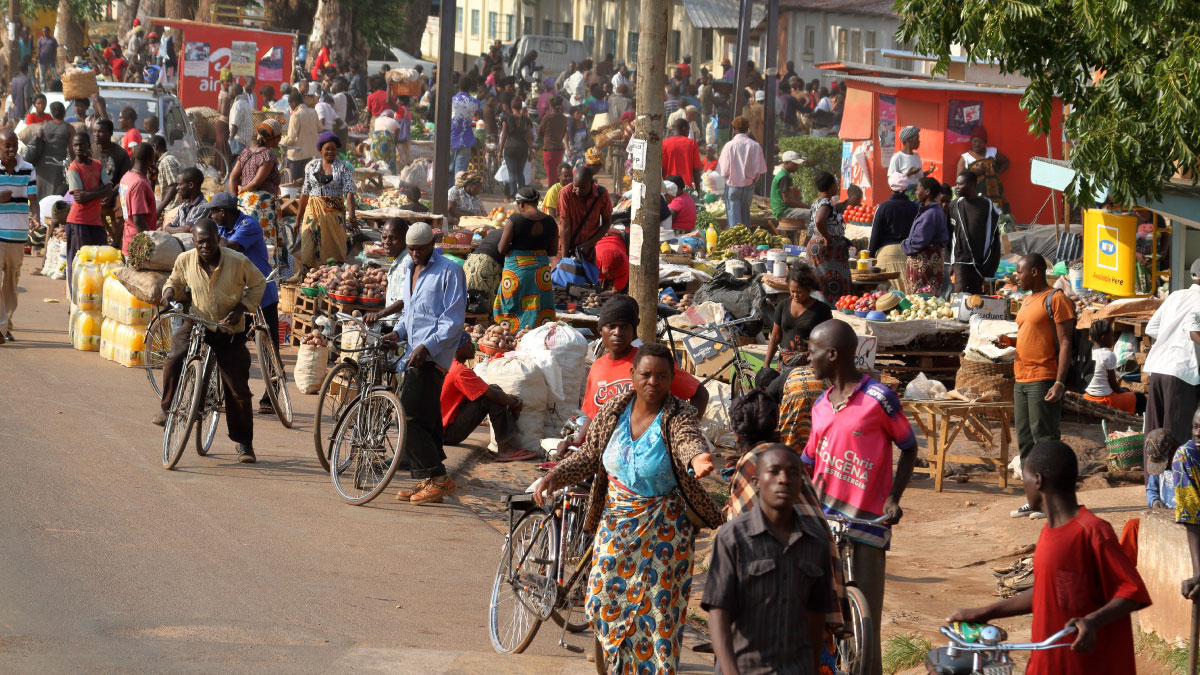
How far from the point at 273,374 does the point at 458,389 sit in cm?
182

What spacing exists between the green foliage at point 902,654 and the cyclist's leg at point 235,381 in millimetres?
4948

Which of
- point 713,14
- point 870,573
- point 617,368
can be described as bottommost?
point 870,573

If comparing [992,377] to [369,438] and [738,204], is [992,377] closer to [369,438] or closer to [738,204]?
[369,438]

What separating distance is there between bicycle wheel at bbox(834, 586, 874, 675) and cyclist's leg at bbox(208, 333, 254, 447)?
17.5ft

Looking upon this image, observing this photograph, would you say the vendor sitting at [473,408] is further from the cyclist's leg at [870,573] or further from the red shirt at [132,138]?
the red shirt at [132,138]

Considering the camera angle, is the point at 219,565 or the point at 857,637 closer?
the point at 857,637

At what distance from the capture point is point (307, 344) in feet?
41.1

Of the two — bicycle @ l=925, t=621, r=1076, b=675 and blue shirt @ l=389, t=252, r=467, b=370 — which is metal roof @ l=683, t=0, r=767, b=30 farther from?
bicycle @ l=925, t=621, r=1076, b=675

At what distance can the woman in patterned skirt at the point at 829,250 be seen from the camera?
1369 cm

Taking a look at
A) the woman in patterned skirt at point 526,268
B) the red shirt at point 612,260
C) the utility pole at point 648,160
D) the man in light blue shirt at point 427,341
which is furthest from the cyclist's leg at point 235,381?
the red shirt at point 612,260

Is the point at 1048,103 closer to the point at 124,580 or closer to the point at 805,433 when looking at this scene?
the point at 805,433

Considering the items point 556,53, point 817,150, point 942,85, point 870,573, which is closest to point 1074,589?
point 870,573

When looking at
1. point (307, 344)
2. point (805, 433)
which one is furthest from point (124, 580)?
point (307, 344)

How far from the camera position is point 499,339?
476 inches
